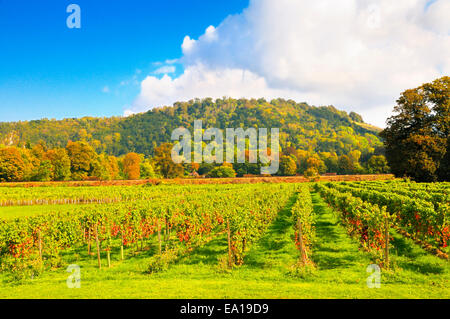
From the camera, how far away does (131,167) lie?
9306 centimetres

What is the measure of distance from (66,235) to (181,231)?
17.4 feet

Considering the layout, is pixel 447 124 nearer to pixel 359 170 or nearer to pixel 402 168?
pixel 402 168

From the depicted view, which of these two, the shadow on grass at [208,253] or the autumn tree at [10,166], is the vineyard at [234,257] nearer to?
the shadow on grass at [208,253]

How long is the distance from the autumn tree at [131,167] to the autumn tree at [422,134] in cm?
7533

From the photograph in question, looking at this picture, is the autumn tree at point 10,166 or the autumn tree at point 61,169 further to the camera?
the autumn tree at point 61,169

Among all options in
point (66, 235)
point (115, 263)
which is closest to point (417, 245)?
point (115, 263)

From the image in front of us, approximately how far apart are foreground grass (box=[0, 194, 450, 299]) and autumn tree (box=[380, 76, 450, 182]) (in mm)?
25491

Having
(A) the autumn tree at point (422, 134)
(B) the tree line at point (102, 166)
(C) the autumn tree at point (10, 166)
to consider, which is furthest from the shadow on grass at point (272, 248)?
(C) the autumn tree at point (10, 166)

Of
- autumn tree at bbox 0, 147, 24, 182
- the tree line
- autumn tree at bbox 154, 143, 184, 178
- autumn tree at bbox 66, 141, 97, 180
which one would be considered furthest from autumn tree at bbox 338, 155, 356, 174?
autumn tree at bbox 0, 147, 24, 182

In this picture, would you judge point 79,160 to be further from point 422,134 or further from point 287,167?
point 422,134

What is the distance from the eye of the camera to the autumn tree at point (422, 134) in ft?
106
